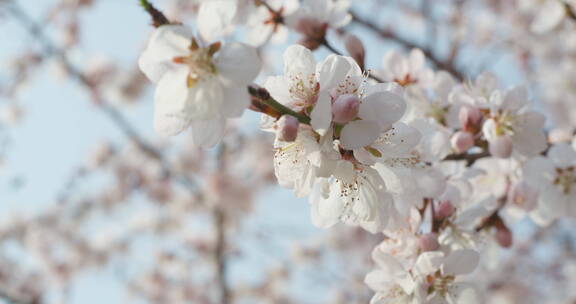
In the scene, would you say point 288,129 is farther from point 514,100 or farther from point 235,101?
point 514,100

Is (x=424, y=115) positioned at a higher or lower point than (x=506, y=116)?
lower

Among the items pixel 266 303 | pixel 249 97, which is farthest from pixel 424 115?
pixel 266 303

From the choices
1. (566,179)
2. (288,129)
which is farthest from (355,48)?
(566,179)

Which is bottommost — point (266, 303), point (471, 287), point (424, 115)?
point (266, 303)

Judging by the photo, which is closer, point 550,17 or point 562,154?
point 562,154

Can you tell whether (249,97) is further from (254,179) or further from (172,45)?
(254,179)

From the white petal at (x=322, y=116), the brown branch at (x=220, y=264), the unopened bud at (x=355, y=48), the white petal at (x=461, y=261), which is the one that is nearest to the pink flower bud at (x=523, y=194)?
the white petal at (x=461, y=261)

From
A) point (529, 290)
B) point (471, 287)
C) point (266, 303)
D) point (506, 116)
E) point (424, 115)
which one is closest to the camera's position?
point (471, 287)
